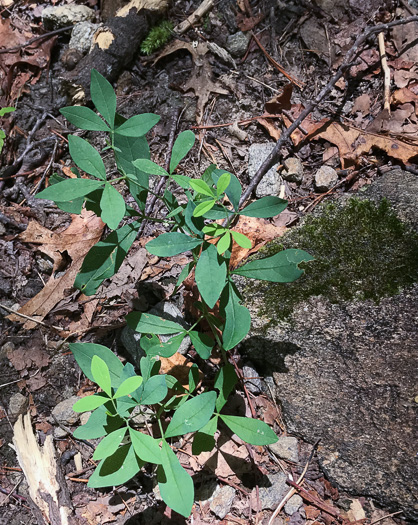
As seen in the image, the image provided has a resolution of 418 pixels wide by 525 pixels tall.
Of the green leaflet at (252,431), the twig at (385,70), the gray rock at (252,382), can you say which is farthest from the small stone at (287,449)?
the twig at (385,70)

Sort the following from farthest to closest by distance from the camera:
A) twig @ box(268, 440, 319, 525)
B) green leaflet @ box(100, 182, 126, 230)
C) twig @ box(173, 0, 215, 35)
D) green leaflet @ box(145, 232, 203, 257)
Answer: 1. twig @ box(173, 0, 215, 35)
2. twig @ box(268, 440, 319, 525)
3. green leaflet @ box(145, 232, 203, 257)
4. green leaflet @ box(100, 182, 126, 230)

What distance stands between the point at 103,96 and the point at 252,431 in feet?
5.08

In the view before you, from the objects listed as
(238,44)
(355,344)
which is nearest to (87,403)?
(355,344)

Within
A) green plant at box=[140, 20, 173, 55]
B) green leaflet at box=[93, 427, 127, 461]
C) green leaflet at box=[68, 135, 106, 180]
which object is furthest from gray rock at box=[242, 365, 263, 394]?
green plant at box=[140, 20, 173, 55]

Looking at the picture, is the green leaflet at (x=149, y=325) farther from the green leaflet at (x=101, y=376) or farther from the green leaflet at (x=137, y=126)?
the green leaflet at (x=137, y=126)

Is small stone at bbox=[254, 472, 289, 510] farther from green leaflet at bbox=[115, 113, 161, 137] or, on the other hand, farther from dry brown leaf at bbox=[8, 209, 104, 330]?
green leaflet at bbox=[115, 113, 161, 137]

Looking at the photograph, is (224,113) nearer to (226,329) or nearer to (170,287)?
(170,287)

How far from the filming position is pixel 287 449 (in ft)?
7.06

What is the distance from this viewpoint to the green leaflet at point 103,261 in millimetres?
1898

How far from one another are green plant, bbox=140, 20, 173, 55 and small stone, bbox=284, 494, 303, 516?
10.9 feet

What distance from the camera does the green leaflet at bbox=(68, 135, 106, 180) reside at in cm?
168

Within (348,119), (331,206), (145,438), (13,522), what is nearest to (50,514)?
(13,522)

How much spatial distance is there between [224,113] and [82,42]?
1.44 metres

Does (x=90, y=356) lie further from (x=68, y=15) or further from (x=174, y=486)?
(x=68, y=15)
